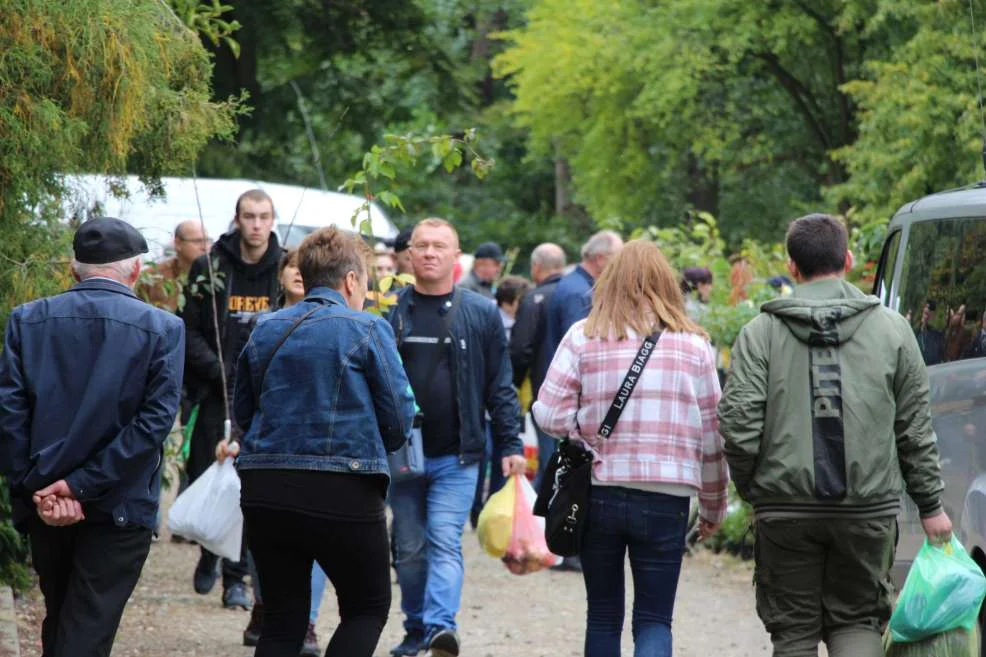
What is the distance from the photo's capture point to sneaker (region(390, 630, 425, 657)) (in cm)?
753

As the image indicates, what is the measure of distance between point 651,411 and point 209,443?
3.77 meters

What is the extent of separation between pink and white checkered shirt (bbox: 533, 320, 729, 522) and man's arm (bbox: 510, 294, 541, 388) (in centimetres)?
539

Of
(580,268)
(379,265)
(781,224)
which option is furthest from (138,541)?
(781,224)

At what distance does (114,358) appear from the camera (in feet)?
17.0

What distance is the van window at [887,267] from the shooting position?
23.1 ft

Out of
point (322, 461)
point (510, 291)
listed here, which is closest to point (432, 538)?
point (322, 461)

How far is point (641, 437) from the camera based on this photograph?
566 cm

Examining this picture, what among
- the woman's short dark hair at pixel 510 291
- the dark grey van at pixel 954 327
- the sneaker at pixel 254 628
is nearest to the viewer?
the dark grey van at pixel 954 327

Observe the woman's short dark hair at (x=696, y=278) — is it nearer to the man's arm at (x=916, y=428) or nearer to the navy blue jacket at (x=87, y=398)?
the man's arm at (x=916, y=428)

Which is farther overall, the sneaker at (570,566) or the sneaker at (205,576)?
the sneaker at (570,566)

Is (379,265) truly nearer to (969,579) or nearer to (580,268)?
(580,268)

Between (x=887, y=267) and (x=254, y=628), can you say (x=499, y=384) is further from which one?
(x=887, y=267)

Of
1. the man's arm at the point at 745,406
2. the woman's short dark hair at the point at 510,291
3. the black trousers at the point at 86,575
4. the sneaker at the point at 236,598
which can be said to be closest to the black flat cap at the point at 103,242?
the black trousers at the point at 86,575

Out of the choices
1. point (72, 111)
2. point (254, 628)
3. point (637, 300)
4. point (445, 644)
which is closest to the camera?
point (637, 300)
